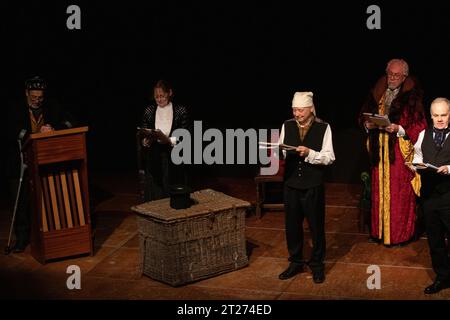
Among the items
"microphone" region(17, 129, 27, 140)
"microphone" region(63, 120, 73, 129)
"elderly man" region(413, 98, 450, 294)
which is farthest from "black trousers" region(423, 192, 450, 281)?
"microphone" region(17, 129, 27, 140)

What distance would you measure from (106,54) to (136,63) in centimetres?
35

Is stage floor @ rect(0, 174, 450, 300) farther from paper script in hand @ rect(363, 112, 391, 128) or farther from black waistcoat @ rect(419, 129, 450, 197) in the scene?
paper script in hand @ rect(363, 112, 391, 128)

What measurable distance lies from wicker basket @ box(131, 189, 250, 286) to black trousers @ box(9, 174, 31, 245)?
1.32 metres

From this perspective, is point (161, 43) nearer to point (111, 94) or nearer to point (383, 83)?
point (111, 94)

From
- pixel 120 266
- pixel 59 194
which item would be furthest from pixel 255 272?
pixel 59 194

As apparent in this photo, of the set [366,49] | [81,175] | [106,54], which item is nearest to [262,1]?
[366,49]

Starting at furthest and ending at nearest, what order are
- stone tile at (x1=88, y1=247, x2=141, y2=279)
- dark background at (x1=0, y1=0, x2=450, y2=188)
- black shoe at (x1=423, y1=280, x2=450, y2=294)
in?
dark background at (x1=0, y1=0, x2=450, y2=188)
stone tile at (x1=88, y1=247, x2=141, y2=279)
black shoe at (x1=423, y1=280, x2=450, y2=294)

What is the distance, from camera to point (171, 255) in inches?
268

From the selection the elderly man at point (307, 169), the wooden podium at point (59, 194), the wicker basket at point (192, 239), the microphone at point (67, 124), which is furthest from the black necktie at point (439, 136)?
the microphone at point (67, 124)

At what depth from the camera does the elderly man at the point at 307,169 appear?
6.59 m

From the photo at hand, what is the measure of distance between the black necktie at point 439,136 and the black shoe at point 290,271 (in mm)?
1436

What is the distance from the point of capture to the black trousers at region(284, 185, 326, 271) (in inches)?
263

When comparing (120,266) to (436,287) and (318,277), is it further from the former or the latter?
(436,287)
